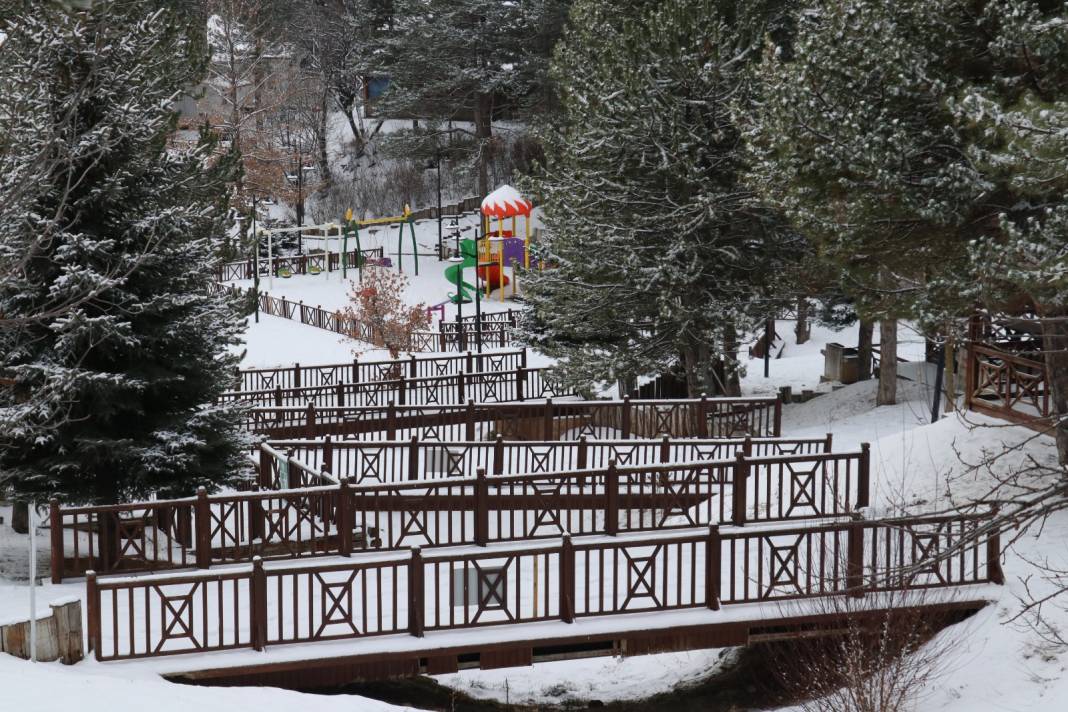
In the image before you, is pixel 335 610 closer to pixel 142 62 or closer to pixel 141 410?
pixel 141 410

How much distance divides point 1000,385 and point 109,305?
40.6 feet

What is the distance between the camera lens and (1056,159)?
1006 centimetres

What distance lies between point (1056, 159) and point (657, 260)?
47.1 ft

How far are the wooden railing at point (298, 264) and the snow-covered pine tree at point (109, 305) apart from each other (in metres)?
32.1

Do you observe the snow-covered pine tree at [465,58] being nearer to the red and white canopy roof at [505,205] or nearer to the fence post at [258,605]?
the red and white canopy roof at [505,205]

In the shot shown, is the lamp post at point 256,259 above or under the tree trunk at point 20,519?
above

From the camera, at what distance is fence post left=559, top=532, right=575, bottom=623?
40.4 ft

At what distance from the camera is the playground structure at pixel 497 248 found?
143ft

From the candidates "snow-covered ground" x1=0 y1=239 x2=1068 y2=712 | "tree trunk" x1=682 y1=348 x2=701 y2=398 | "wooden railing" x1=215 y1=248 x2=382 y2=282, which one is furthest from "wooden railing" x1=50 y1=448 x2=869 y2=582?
"wooden railing" x1=215 y1=248 x2=382 y2=282

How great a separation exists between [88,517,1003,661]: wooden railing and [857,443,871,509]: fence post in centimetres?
191

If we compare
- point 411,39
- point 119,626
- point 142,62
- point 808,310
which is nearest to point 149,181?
point 142,62

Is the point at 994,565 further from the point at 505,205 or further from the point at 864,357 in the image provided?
the point at 505,205

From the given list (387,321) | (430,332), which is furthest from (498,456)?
(430,332)

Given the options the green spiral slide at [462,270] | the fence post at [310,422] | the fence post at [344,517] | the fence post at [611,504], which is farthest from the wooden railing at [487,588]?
the green spiral slide at [462,270]
